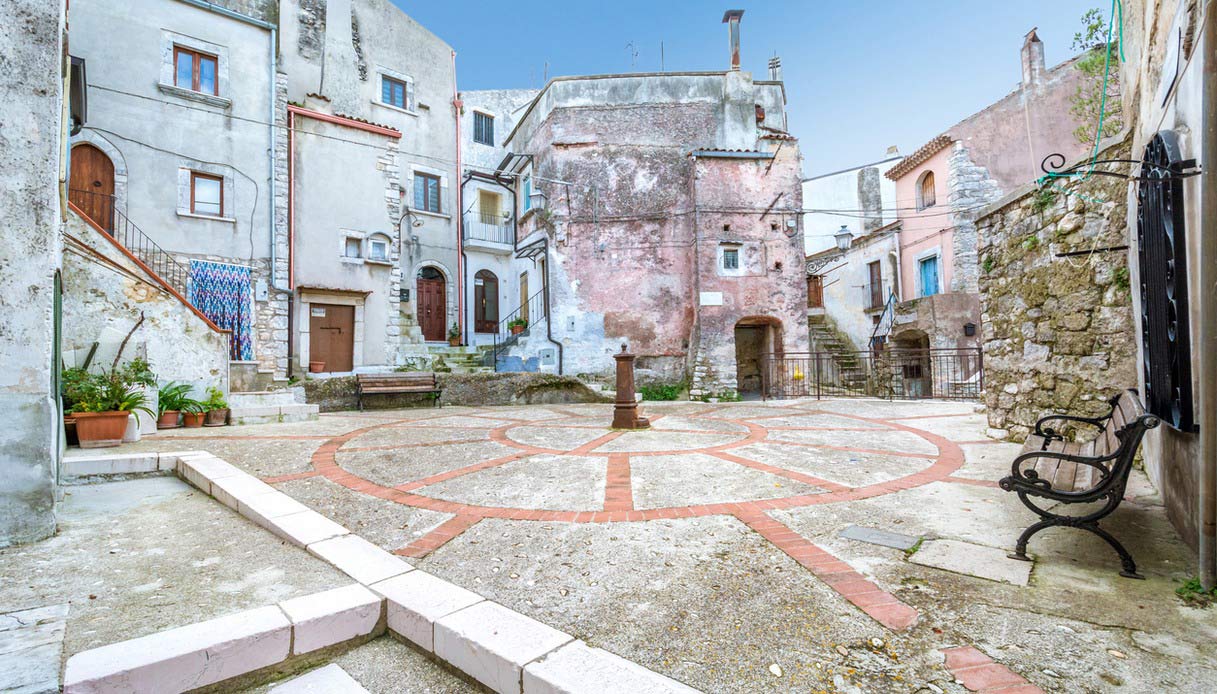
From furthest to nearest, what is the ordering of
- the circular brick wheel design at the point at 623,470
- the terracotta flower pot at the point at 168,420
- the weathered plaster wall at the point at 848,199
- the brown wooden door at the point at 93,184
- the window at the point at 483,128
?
the weathered plaster wall at the point at 848,199 → the window at the point at 483,128 → the brown wooden door at the point at 93,184 → the terracotta flower pot at the point at 168,420 → the circular brick wheel design at the point at 623,470

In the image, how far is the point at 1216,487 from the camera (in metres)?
2.30

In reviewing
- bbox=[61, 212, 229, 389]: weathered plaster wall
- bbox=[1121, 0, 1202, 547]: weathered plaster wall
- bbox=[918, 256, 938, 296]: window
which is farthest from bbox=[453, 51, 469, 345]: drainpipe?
bbox=[1121, 0, 1202, 547]: weathered plaster wall

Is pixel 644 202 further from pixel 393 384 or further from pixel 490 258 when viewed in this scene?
pixel 393 384

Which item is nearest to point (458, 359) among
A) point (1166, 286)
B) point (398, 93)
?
point (398, 93)

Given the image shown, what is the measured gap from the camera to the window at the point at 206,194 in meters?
12.3

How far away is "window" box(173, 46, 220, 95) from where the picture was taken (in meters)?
12.4

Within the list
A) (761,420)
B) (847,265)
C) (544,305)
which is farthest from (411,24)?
(847,265)

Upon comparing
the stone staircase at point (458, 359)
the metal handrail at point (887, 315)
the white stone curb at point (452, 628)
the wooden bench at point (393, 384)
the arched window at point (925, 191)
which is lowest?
the white stone curb at point (452, 628)

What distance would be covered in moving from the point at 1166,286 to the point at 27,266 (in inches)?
253

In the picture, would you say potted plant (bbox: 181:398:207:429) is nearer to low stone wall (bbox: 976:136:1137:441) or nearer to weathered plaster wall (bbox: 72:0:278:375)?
weathered plaster wall (bbox: 72:0:278:375)

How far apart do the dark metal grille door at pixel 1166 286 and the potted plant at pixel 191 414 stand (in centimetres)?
1087

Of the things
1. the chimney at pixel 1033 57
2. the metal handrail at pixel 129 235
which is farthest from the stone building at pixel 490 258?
the chimney at pixel 1033 57

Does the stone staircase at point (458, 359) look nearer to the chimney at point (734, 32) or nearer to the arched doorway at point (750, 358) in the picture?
the arched doorway at point (750, 358)

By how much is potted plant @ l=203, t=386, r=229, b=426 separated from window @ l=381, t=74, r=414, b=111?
12.3 meters
